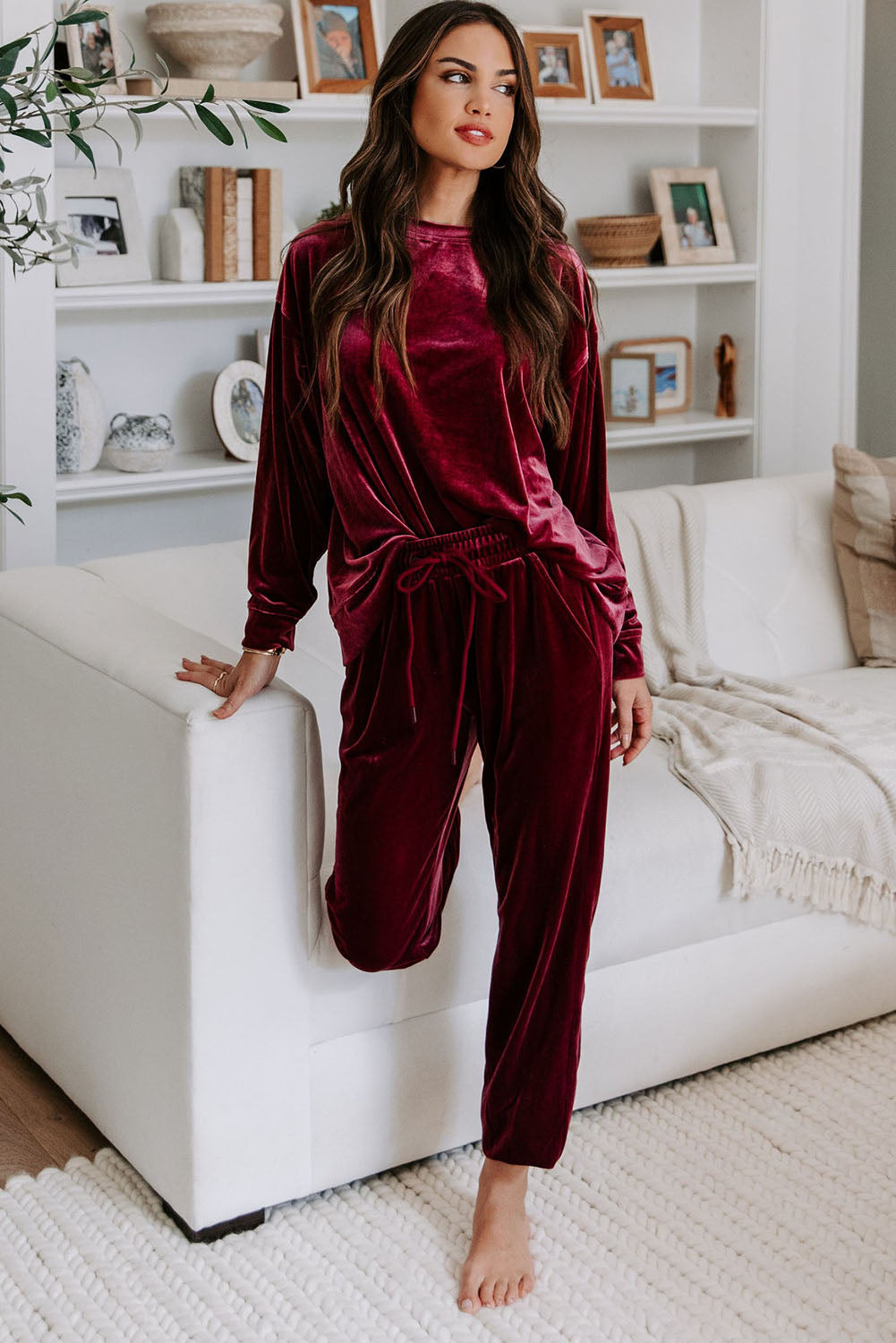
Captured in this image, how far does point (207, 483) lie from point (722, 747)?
1373 mm

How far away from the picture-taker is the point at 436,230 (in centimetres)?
168

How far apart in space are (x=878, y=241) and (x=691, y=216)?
0.54 metres

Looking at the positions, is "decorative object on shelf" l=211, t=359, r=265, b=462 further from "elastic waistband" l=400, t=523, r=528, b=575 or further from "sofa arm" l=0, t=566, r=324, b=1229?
"elastic waistband" l=400, t=523, r=528, b=575

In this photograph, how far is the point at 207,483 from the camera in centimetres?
325

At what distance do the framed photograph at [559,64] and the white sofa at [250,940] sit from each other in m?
1.65

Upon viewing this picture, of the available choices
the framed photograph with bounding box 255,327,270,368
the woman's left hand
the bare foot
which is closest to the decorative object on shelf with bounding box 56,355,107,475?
the framed photograph with bounding box 255,327,270,368

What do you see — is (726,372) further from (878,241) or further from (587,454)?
(587,454)

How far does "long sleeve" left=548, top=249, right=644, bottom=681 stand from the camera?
1.75 m

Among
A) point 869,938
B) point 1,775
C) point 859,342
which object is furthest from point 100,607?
point 859,342

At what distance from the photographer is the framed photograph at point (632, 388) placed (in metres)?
3.84

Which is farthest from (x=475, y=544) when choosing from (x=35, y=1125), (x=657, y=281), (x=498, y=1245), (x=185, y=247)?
(x=657, y=281)

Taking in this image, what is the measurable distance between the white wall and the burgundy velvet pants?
2.58 metres

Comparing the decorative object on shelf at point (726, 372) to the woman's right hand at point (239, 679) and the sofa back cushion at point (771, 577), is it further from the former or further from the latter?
the woman's right hand at point (239, 679)

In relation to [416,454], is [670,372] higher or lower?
higher
